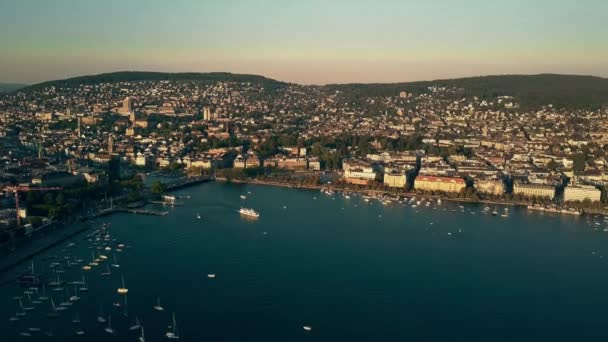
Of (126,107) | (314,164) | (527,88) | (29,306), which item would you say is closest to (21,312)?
(29,306)

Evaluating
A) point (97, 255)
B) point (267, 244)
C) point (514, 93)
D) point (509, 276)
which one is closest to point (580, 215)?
point (509, 276)

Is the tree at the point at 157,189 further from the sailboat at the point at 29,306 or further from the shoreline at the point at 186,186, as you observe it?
the sailboat at the point at 29,306

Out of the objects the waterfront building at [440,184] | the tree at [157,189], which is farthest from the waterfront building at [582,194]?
the tree at [157,189]

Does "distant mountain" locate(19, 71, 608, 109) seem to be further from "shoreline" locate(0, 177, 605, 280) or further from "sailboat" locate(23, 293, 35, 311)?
"sailboat" locate(23, 293, 35, 311)

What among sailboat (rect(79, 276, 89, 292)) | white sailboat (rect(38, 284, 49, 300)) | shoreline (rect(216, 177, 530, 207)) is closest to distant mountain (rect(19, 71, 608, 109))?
A: shoreline (rect(216, 177, 530, 207))

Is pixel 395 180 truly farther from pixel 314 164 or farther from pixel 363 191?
pixel 314 164
